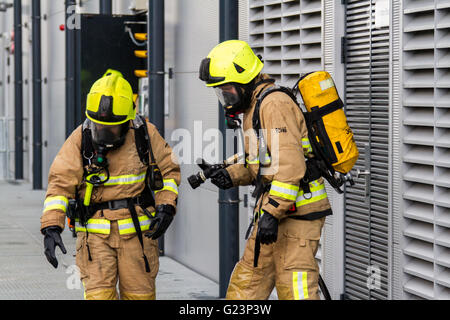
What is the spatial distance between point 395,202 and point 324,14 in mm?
1699

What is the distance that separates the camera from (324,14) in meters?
7.11

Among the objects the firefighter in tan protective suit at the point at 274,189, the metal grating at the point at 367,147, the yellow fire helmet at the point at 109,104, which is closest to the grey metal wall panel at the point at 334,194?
the metal grating at the point at 367,147

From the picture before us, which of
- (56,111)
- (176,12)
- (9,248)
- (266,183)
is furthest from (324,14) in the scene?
(56,111)

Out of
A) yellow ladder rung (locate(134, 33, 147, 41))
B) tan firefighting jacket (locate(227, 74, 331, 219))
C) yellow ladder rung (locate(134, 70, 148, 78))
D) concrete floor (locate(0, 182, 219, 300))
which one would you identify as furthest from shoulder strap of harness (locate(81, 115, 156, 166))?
yellow ladder rung (locate(134, 33, 147, 41))

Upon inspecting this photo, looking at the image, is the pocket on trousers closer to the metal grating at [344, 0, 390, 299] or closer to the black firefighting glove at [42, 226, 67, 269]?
the metal grating at [344, 0, 390, 299]

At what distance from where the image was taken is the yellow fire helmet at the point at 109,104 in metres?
5.69

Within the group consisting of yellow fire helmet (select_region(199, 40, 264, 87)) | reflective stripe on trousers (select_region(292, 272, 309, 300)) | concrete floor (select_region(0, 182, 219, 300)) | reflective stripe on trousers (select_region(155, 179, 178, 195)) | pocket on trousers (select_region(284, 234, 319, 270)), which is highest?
yellow fire helmet (select_region(199, 40, 264, 87))

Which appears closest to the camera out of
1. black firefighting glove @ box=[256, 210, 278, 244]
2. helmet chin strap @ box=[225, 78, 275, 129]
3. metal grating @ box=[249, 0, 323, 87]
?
black firefighting glove @ box=[256, 210, 278, 244]

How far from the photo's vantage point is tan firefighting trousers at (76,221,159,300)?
5.74 meters

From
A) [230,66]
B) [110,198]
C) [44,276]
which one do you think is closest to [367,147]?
[230,66]

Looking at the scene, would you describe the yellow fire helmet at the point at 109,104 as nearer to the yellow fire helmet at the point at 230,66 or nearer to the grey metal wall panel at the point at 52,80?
the yellow fire helmet at the point at 230,66

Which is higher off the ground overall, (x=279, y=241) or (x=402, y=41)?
(x=402, y=41)

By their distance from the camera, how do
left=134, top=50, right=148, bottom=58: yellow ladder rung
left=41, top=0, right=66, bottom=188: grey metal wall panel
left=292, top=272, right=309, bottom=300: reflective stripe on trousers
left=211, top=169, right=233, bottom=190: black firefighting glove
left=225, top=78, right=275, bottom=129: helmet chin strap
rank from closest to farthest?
left=292, top=272, right=309, bottom=300: reflective stripe on trousers, left=225, top=78, right=275, bottom=129: helmet chin strap, left=211, top=169, right=233, bottom=190: black firefighting glove, left=134, top=50, right=148, bottom=58: yellow ladder rung, left=41, top=0, right=66, bottom=188: grey metal wall panel
